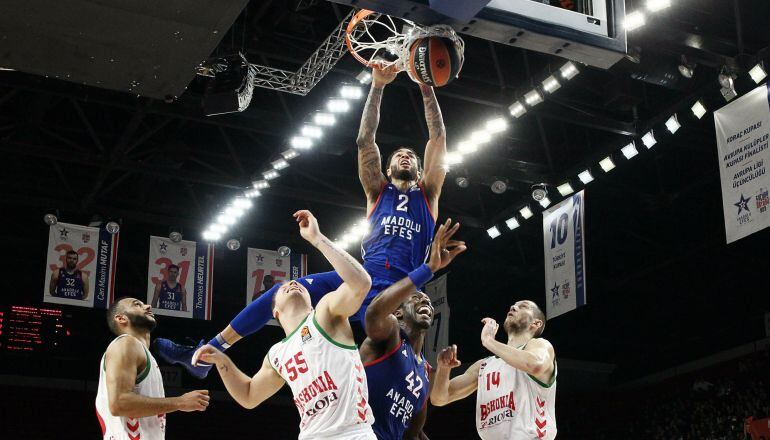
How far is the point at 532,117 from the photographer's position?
1698 cm

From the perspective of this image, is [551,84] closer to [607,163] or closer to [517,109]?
[517,109]

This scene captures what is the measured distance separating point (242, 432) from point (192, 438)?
4.00ft

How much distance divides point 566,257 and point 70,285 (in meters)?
8.44

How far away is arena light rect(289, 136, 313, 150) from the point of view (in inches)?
610

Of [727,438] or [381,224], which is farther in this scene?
[727,438]

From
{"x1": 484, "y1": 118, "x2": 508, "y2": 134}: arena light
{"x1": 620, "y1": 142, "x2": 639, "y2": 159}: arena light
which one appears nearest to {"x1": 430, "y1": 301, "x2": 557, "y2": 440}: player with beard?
{"x1": 484, "y1": 118, "x2": 508, "y2": 134}: arena light

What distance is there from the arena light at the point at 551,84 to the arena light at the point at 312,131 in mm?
3490

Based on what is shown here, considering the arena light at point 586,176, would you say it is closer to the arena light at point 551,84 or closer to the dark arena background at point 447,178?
the dark arena background at point 447,178

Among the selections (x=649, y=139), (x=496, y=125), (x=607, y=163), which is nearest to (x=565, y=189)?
(x=607, y=163)

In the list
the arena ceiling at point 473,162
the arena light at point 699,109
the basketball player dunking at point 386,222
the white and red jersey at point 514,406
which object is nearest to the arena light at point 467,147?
the arena ceiling at point 473,162

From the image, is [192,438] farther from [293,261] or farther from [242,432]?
[293,261]

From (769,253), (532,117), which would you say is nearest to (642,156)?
(532,117)

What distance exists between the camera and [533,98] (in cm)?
1472

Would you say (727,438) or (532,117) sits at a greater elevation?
(532,117)
